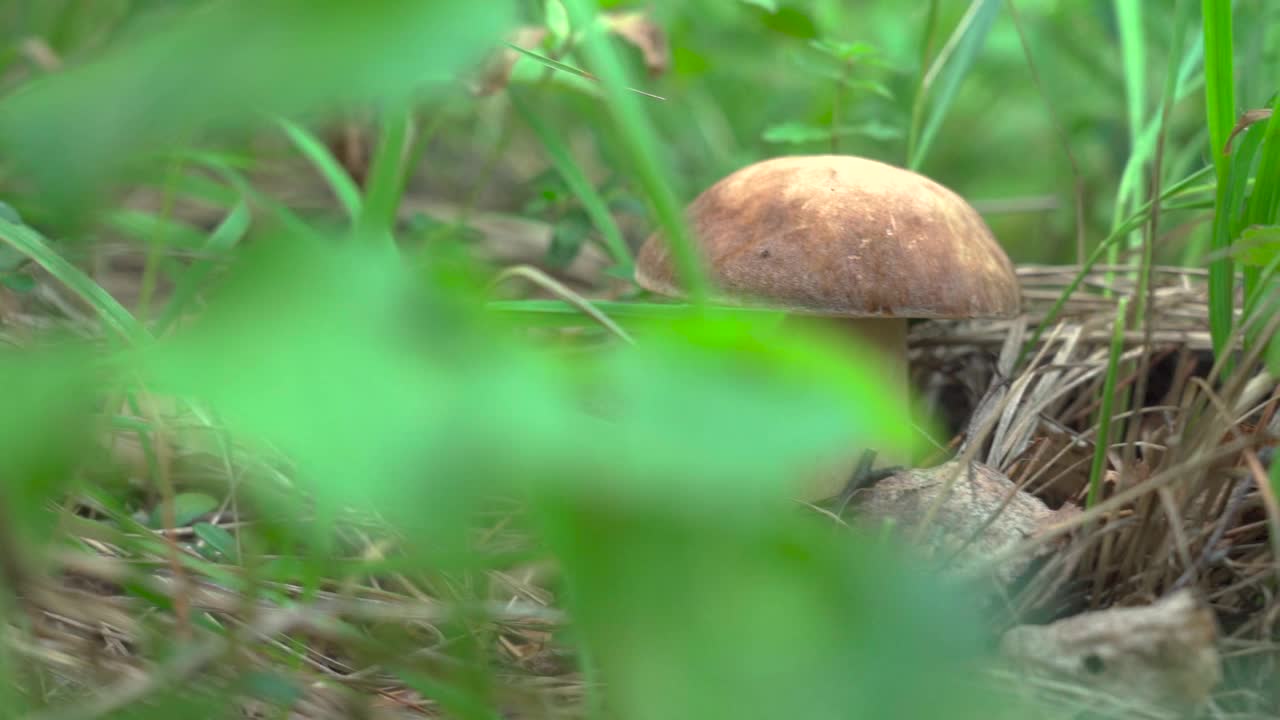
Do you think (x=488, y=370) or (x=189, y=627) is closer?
(x=488, y=370)

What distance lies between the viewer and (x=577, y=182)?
1896 mm

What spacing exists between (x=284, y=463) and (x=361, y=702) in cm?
60

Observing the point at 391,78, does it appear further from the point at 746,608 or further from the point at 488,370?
the point at 746,608

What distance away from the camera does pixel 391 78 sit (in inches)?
19.6

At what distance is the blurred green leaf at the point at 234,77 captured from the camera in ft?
1.61

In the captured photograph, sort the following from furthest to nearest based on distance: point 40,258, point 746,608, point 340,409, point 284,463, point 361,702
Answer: point 284,463 < point 40,258 < point 361,702 < point 746,608 < point 340,409

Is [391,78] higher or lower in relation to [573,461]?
higher

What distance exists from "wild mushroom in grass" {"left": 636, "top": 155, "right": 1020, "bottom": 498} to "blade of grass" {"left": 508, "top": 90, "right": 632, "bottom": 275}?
36cm

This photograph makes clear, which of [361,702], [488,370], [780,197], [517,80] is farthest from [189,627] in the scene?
[517,80]

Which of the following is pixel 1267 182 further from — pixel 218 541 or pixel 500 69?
pixel 218 541

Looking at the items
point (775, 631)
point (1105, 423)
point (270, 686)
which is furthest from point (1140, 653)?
point (270, 686)

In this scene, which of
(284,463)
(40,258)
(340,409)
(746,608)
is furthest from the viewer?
(284,463)

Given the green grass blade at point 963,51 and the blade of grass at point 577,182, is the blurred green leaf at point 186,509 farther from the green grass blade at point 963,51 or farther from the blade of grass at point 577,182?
the green grass blade at point 963,51

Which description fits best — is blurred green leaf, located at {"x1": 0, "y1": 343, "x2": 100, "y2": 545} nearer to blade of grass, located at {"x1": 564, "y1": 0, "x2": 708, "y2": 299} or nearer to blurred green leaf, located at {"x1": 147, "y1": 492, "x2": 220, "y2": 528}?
blade of grass, located at {"x1": 564, "y1": 0, "x2": 708, "y2": 299}
